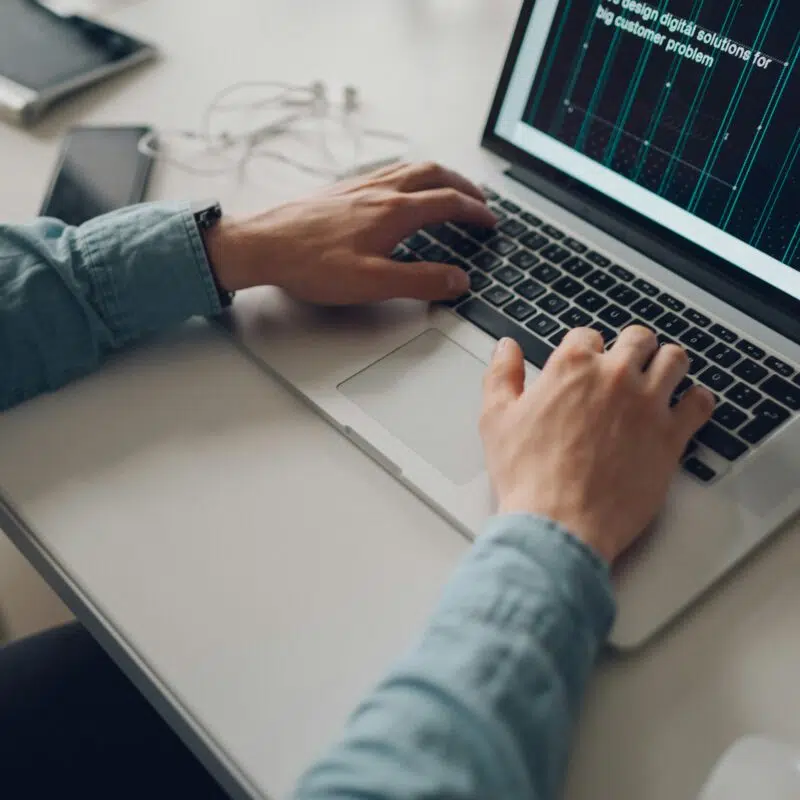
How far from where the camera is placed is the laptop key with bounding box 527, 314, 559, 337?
0.66 meters

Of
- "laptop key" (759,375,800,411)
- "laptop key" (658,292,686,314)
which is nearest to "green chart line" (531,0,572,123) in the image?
"laptop key" (658,292,686,314)

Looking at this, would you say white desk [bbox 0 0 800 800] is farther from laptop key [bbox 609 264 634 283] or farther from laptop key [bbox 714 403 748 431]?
laptop key [bbox 609 264 634 283]

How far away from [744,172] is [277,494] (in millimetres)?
399

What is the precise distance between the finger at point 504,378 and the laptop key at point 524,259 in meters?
0.11

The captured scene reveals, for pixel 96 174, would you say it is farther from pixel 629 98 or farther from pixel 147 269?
pixel 629 98

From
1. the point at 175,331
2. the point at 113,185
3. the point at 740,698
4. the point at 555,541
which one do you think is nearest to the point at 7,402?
the point at 175,331

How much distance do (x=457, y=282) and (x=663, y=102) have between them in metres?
0.21

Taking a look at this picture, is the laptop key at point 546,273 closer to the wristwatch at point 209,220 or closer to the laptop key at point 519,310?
the laptop key at point 519,310

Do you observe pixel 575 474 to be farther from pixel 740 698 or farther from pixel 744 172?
pixel 744 172

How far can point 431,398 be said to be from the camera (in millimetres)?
625

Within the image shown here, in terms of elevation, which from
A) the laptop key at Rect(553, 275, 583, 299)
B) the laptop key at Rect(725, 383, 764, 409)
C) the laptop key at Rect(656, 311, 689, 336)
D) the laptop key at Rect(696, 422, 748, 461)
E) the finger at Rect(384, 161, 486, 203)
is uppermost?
the finger at Rect(384, 161, 486, 203)

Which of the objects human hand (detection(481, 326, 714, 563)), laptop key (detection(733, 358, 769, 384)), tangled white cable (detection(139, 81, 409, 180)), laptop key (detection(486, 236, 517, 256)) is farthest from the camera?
tangled white cable (detection(139, 81, 409, 180))

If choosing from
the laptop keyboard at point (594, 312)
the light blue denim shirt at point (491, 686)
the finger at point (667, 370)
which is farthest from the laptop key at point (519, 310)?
the light blue denim shirt at point (491, 686)

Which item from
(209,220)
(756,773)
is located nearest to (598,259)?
(209,220)
